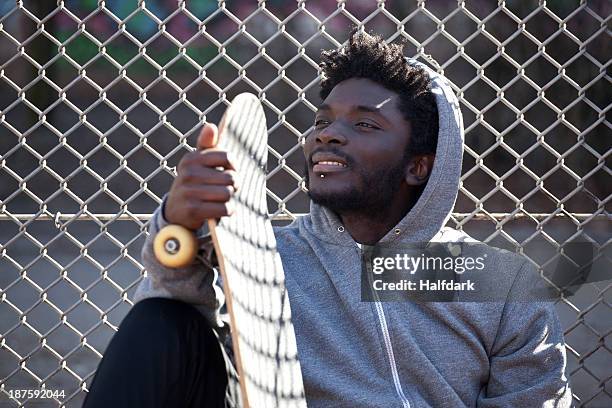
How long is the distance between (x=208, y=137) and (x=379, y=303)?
0.85m

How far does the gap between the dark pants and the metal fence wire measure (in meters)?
0.74

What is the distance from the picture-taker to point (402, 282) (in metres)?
2.72

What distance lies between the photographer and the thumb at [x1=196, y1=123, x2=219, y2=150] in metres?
1.98

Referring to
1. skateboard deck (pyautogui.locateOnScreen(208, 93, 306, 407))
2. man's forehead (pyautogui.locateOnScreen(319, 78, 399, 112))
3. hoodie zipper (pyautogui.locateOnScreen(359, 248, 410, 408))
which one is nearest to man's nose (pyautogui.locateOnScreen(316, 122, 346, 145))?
man's forehead (pyautogui.locateOnScreen(319, 78, 399, 112))

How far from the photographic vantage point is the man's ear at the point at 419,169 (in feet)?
9.34

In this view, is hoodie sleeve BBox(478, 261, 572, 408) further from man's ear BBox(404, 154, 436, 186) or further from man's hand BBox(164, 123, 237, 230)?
man's hand BBox(164, 123, 237, 230)

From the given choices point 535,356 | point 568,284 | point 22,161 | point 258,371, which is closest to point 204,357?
point 258,371

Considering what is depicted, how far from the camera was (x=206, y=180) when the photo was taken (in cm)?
201

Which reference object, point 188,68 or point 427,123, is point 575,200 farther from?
point 188,68

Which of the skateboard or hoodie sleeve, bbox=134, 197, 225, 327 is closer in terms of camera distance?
the skateboard

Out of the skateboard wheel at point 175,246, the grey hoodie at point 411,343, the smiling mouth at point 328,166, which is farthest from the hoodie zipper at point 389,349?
the skateboard wheel at point 175,246

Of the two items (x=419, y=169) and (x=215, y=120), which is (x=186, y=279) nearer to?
(x=419, y=169)

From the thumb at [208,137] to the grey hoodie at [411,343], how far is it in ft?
2.44

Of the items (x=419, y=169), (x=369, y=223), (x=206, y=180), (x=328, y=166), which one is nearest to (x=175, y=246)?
(x=206, y=180)
